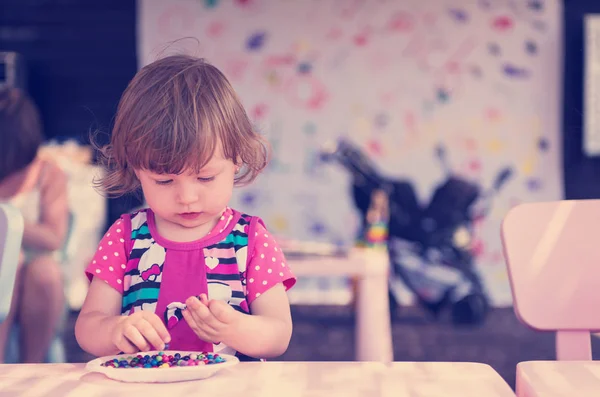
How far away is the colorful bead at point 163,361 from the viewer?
80 centimetres

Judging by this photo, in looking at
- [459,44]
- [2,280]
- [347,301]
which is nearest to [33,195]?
[2,280]

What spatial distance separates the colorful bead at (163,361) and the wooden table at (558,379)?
0.30 m

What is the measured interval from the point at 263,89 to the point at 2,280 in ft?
14.3

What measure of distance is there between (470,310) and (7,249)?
12.6 ft

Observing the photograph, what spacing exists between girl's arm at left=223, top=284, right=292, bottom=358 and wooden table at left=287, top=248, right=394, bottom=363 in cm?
113

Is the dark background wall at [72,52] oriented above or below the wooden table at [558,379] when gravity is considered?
above

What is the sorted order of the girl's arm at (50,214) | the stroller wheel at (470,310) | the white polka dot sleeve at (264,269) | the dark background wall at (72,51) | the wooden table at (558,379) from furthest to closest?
the dark background wall at (72,51)
the stroller wheel at (470,310)
the girl's arm at (50,214)
the white polka dot sleeve at (264,269)
the wooden table at (558,379)

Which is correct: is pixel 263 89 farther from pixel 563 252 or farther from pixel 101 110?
pixel 563 252

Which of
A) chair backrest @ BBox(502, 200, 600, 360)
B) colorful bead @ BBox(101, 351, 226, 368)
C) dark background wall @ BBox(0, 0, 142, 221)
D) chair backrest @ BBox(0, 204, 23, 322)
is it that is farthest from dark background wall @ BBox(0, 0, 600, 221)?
colorful bead @ BBox(101, 351, 226, 368)

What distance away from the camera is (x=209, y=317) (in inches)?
36.4

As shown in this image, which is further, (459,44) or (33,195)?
(459,44)

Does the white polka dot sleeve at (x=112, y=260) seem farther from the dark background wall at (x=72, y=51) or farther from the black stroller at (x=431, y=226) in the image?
the dark background wall at (x=72, y=51)

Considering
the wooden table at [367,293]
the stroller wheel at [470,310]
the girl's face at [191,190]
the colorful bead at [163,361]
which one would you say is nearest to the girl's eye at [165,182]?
the girl's face at [191,190]

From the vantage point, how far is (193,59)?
113cm
